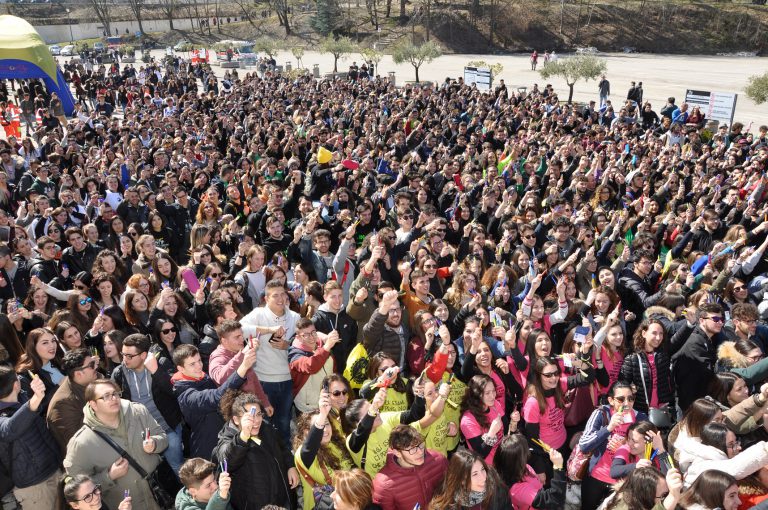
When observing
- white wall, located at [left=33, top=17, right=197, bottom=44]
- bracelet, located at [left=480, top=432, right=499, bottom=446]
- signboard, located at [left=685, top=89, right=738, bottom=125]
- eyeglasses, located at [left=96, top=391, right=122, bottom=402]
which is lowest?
bracelet, located at [left=480, top=432, right=499, bottom=446]

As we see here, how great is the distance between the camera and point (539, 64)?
47.8 metres

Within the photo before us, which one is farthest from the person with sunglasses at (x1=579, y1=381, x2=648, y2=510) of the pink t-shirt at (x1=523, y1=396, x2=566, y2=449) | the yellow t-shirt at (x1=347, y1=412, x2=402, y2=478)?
the yellow t-shirt at (x1=347, y1=412, x2=402, y2=478)

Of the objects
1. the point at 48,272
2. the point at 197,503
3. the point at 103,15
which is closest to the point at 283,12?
the point at 103,15

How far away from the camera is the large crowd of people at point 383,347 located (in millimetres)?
3727

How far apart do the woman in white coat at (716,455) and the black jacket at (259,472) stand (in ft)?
8.97

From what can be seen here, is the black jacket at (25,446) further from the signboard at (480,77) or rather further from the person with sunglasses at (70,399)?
the signboard at (480,77)

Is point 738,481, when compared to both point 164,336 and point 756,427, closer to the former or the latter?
point 756,427

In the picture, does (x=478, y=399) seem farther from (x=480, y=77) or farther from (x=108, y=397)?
(x=480, y=77)

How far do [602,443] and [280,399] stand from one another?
2680 millimetres

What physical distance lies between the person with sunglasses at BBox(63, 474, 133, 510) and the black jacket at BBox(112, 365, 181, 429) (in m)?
1.17

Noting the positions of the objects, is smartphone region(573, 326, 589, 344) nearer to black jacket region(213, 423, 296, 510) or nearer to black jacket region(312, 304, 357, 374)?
black jacket region(312, 304, 357, 374)

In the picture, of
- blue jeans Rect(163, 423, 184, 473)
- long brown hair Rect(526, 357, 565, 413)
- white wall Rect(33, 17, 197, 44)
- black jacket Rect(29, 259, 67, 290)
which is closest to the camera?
long brown hair Rect(526, 357, 565, 413)

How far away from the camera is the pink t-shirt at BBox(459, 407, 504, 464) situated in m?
4.10

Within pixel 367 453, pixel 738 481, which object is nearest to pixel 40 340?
pixel 367 453
